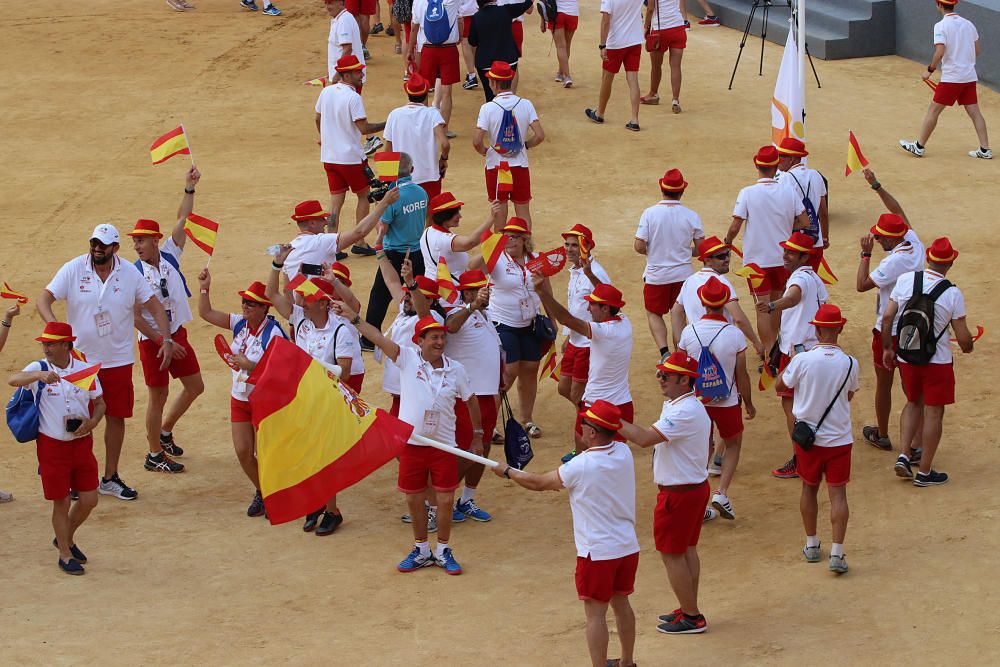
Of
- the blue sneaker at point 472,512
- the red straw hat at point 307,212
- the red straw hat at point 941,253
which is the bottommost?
the blue sneaker at point 472,512

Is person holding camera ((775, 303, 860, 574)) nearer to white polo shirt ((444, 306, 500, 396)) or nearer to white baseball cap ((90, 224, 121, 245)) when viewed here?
white polo shirt ((444, 306, 500, 396))

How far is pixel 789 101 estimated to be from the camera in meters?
15.1

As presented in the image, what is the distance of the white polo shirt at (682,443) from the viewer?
27.7 ft

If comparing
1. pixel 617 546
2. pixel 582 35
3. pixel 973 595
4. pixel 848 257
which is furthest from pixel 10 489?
pixel 582 35

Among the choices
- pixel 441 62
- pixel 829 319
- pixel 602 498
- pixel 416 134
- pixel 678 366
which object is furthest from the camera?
pixel 441 62

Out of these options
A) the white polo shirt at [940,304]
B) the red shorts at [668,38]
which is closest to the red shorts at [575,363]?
the white polo shirt at [940,304]

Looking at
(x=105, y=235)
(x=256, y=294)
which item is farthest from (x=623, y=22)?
(x=105, y=235)

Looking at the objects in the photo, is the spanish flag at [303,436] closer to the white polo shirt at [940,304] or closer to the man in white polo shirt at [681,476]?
the man in white polo shirt at [681,476]

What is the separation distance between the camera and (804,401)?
932 centimetres

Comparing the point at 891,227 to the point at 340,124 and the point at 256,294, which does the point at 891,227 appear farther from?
the point at 340,124

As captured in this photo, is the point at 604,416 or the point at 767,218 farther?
the point at 767,218

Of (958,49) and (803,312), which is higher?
(958,49)

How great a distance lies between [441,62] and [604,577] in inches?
420

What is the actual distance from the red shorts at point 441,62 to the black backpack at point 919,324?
8440 mm
